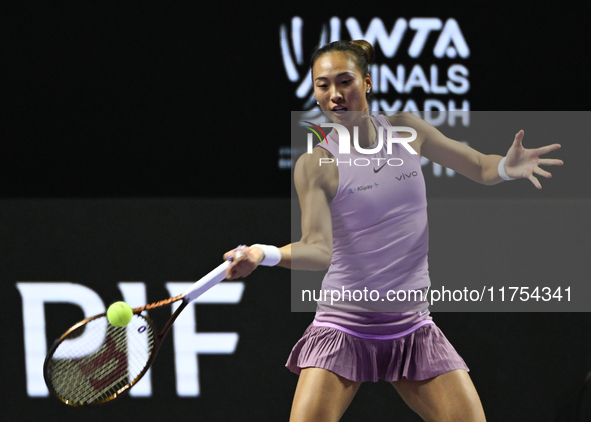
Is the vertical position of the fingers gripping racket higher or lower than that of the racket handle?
lower

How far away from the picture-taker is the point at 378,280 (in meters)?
2.58

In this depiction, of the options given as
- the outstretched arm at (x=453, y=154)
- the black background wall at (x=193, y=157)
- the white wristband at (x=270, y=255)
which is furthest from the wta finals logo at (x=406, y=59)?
the white wristband at (x=270, y=255)

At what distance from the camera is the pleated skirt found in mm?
2438

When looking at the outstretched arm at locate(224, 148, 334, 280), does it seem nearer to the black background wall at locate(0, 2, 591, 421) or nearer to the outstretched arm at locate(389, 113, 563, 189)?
the outstretched arm at locate(389, 113, 563, 189)

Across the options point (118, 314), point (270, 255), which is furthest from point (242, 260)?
point (118, 314)

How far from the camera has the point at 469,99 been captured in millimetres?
3795

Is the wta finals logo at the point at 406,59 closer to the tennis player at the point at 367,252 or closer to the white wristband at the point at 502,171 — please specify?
the tennis player at the point at 367,252

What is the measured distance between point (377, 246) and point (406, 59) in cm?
157

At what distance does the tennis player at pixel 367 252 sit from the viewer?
2412 millimetres

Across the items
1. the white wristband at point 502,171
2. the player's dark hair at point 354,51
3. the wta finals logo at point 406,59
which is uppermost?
the wta finals logo at point 406,59

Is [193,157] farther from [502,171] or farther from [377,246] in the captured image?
[502,171]

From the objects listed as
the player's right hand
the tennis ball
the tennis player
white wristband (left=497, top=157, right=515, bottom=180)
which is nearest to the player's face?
the tennis player

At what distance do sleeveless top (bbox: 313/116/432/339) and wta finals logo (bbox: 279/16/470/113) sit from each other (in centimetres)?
125

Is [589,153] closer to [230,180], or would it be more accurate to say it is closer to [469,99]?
[469,99]
